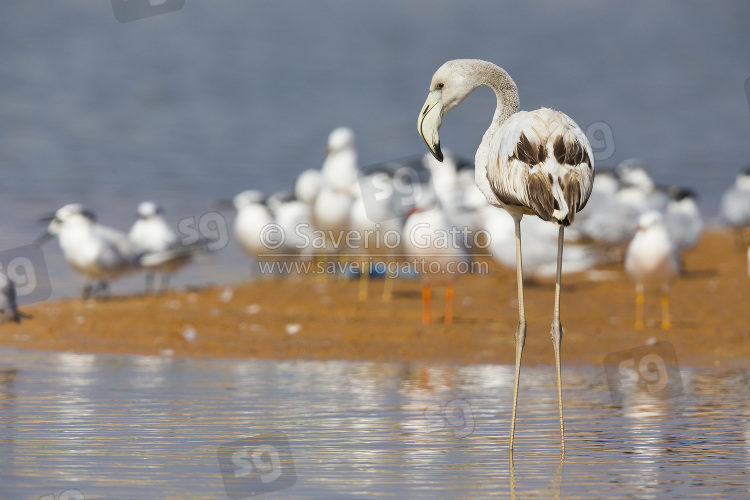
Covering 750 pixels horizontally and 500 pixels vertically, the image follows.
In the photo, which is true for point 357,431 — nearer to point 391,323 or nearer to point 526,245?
point 391,323

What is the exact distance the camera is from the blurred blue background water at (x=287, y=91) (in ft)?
71.2

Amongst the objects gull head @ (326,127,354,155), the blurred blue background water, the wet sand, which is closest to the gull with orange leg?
the wet sand

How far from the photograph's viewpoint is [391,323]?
1079 centimetres

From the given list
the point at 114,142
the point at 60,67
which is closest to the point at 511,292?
the point at 114,142

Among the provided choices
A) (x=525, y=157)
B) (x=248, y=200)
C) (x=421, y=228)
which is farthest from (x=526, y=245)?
(x=525, y=157)

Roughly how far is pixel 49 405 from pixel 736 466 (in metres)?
3.74

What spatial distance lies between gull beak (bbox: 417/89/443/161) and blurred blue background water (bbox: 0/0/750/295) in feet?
24.4

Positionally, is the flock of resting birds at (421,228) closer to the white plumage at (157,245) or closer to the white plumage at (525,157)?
the white plumage at (157,245)

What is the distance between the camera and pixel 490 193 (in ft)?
21.2

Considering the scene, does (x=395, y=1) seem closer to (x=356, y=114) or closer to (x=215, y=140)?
(x=356, y=114)

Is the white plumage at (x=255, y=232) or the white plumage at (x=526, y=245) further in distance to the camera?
the white plumage at (x=255, y=232)

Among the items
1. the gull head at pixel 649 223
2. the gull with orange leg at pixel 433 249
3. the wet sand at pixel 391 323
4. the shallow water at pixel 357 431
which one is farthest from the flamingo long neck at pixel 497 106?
the gull head at pixel 649 223

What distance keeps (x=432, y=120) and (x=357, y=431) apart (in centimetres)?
166

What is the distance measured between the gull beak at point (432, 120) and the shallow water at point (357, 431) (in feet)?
4.82
